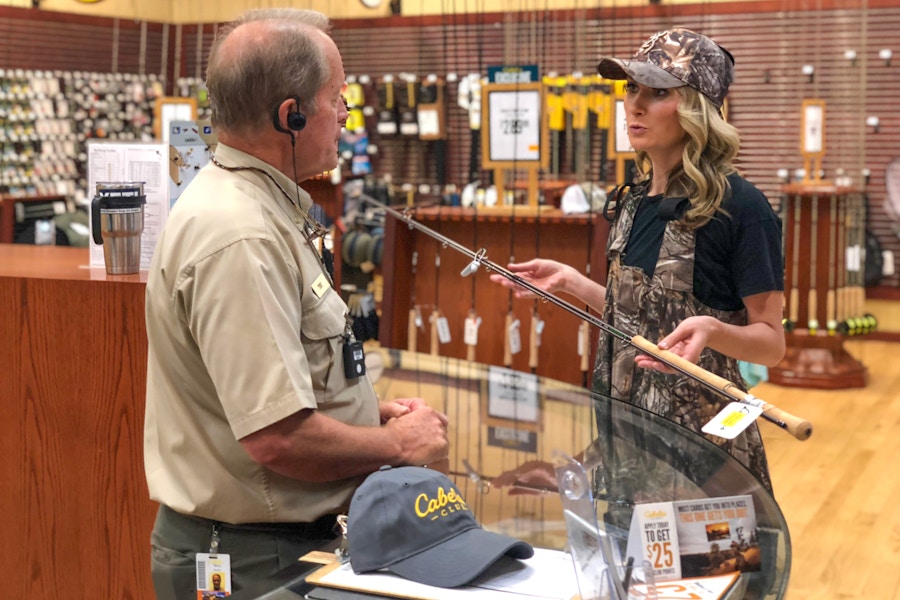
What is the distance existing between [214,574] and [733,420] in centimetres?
82

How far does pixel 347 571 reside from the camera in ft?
4.58

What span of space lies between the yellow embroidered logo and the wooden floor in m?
0.89

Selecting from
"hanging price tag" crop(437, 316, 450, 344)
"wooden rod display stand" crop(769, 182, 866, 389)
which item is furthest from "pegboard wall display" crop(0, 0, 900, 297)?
"hanging price tag" crop(437, 316, 450, 344)

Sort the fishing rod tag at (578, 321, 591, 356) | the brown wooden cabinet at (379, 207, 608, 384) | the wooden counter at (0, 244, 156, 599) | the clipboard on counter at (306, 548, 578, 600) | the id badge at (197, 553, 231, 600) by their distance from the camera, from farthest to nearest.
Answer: the brown wooden cabinet at (379, 207, 608, 384), the fishing rod tag at (578, 321, 591, 356), the wooden counter at (0, 244, 156, 599), the id badge at (197, 553, 231, 600), the clipboard on counter at (306, 548, 578, 600)

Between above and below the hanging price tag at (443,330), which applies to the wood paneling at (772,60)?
above

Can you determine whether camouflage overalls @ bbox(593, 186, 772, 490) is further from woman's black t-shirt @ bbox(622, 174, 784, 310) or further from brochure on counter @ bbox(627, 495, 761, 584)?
brochure on counter @ bbox(627, 495, 761, 584)

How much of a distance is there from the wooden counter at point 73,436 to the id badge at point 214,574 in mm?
903

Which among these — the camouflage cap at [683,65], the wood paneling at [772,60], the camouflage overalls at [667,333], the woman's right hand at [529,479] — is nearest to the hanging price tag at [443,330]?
the camouflage overalls at [667,333]

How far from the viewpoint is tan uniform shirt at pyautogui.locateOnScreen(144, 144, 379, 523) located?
1485 mm

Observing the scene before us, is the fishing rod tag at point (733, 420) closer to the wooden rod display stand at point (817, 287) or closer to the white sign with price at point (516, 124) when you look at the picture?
the white sign with price at point (516, 124)

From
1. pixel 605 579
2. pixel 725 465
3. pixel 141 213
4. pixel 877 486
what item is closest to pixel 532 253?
pixel 877 486

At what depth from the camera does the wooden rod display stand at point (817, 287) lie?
24.2 ft

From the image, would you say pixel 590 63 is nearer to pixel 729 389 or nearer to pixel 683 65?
pixel 683 65

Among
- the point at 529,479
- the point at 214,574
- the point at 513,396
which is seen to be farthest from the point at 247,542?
the point at 513,396
